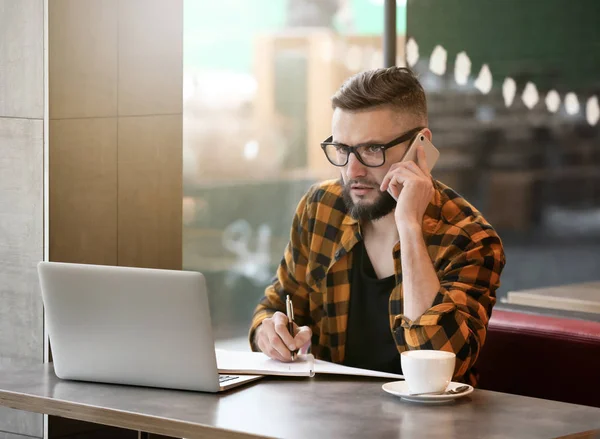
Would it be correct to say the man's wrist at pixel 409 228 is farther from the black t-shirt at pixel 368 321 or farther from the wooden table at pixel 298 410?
the wooden table at pixel 298 410

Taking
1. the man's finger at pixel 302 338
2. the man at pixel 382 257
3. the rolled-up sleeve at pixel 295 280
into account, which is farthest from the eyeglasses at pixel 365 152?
the man's finger at pixel 302 338

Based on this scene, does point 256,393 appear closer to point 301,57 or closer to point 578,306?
point 578,306

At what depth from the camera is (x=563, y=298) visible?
340 centimetres

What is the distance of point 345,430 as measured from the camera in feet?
5.50

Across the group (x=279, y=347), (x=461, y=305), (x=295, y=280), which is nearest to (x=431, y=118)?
(x=295, y=280)

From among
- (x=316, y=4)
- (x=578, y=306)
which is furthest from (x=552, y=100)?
(x=578, y=306)

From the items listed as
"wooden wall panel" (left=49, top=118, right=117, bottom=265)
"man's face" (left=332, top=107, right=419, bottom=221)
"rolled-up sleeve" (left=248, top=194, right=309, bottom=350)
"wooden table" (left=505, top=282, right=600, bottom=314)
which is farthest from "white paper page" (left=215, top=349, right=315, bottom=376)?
"wooden table" (left=505, top=282, right=600, bottom=314)

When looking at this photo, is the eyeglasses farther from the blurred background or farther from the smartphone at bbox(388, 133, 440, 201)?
the blurred background

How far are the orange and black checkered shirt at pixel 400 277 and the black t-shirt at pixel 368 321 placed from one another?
18mm

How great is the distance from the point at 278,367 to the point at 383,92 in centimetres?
70

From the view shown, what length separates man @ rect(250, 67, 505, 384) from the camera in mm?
2215

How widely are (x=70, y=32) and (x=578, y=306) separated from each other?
171 cm

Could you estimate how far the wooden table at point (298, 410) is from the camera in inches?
66.2

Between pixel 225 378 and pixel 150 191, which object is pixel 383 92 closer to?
pixel 225 378
